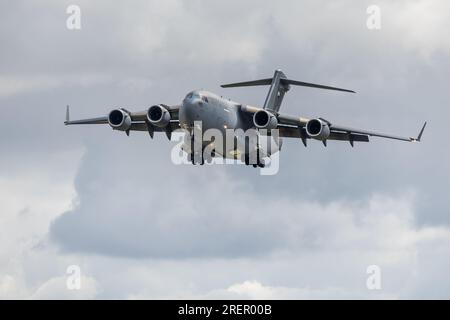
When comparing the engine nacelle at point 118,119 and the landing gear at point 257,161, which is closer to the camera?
the engine nacelle at point 118,119

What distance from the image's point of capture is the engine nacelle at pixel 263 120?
5744 cm

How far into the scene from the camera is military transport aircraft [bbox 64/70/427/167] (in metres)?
52.9

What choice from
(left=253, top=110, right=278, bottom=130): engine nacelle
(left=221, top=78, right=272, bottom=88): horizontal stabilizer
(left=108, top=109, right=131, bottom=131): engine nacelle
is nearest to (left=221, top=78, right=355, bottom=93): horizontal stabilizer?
(left=221, top=78, right=272, bottom=88): horizontal stabilizer

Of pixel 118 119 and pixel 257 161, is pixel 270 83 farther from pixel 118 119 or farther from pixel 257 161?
pixel 118 119

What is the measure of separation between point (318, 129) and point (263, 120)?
288 cm

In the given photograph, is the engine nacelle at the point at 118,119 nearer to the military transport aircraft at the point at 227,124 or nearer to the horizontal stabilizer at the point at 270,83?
the military transport aircraft at the point at 227,124

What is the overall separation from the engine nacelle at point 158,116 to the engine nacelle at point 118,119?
1.37 metres

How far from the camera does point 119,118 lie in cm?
5681

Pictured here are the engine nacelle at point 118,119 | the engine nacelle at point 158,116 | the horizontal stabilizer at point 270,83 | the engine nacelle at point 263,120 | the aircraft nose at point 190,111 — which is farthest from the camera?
the horizontal stabilizer at point 270,83

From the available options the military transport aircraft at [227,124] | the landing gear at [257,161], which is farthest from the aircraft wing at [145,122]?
the landing gear at [257,161]

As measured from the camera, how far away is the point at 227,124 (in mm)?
55250
